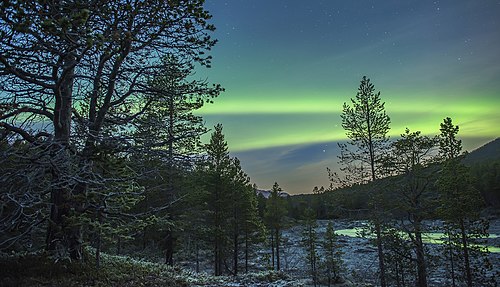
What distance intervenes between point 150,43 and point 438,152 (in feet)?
56.8

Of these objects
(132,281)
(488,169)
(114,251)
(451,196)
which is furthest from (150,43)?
(488,169)

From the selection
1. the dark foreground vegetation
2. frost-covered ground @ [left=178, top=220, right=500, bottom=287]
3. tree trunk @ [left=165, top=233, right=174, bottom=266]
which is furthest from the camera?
frost-covered ground @ [left=178, top=220, right=500, bottom=287]

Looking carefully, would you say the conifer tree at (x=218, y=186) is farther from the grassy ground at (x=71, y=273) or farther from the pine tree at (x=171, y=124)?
the grassy ground at (x=71, y=273)

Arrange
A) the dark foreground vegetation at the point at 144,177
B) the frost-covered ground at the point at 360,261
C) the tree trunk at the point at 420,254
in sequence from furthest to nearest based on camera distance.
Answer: the frost-covered ground at the point at 360,261 → the tree trunk at the point at 420,254 → the dark foreground vegetation at the point at 144,177

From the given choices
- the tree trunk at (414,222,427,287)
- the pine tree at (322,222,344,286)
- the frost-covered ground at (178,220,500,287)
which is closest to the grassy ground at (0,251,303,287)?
the frost-covered ground at (178,220,500,287)

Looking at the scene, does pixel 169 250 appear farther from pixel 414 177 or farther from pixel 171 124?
Answer: pixel 414 177

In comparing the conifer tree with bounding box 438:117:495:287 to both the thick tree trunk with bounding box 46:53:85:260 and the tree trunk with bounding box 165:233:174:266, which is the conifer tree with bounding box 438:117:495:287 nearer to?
the tree trunk with bounding box 165:233:174:266

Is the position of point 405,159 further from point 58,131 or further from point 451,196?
point 58,131

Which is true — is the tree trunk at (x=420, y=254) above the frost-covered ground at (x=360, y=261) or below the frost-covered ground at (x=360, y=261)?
above

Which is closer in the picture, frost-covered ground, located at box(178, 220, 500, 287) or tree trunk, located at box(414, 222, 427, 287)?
tree trunk, located at box(414, 222, 427, 287)

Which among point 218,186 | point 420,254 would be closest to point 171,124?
point 218,186

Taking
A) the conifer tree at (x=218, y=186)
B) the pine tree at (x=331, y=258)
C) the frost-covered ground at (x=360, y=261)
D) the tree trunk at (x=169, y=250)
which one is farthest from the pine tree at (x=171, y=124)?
the pine tree at (x=331, y=258)

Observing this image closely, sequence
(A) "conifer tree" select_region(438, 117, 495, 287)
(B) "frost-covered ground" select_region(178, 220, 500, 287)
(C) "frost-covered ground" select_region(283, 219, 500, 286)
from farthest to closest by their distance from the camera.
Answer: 1. (C) "frost-covered ground" select_region(283, 219, 500, 286)
2. (B) "frost-covered ground" select_region(178, 220, 500, 287)
3. (A) "conifer tree" select_region(438, 117, 495, 287)

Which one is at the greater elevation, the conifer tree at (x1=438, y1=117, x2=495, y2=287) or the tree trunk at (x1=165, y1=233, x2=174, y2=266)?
the conifer tree at (x1=438, y1=117, x2=495, y2=287)
